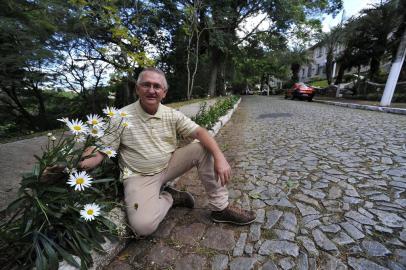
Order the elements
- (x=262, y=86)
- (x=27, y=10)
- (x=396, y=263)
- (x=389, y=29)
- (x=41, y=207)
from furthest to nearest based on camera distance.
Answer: (x=262, y=86) < (x=389, y=29) < (x=27, y=10) < (x=396, y=263) < (x=41, y=207)

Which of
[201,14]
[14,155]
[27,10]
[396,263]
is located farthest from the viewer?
[201,14]

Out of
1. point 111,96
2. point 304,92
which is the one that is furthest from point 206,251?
point 304,92

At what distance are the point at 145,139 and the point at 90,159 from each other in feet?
1.73

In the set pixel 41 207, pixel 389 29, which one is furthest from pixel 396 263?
pixel 389 29

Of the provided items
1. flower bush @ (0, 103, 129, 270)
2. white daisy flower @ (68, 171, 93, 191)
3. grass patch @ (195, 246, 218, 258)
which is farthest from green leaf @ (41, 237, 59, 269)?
grass patch @ (195, 246, 218, 258)

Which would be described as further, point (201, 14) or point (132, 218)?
point (201, 14)

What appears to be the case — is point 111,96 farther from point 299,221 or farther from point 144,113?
point 299,221

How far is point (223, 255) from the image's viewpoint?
190 centimetres

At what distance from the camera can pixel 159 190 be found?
229 centimetres

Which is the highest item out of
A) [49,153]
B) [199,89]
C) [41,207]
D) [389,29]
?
[389,29]

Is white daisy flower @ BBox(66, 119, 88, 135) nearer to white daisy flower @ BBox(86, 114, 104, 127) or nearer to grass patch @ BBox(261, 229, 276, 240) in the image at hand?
white daisy flower @ BBox(86, 114, 104, 127)

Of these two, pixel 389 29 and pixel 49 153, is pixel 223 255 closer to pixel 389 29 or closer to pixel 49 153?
pixel 49 153

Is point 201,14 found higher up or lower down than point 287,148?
higher up

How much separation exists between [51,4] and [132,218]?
29.1 ft
